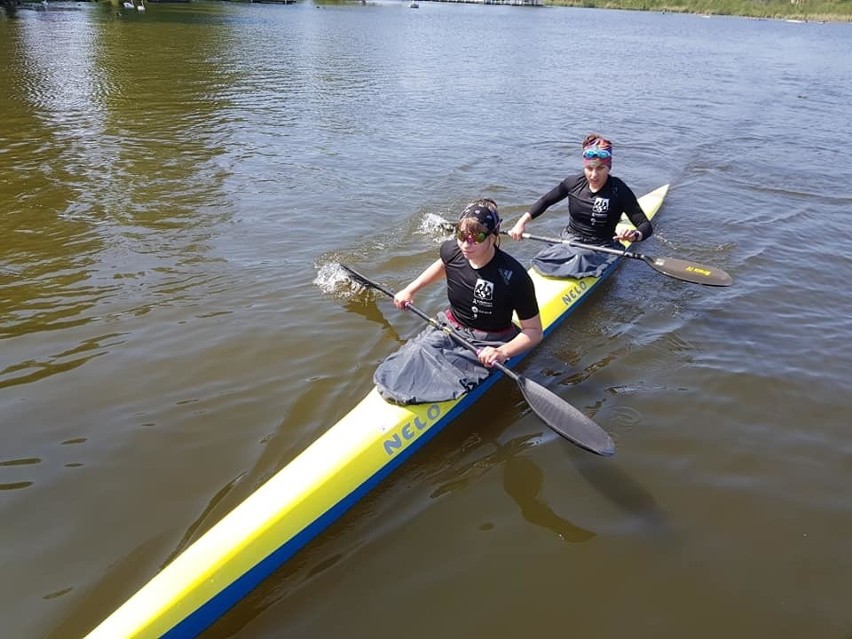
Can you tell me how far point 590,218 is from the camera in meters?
7.75

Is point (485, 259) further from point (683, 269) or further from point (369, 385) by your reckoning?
point (683, 269)

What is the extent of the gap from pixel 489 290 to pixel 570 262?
3071mm

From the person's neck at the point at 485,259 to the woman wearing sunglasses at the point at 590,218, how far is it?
2.95 meters

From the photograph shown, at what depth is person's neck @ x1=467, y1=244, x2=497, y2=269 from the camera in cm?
464

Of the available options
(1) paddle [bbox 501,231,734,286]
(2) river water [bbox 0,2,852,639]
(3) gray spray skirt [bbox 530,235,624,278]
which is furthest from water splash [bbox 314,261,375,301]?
(3) gray spray skirt [bbox 530,235,624,278]

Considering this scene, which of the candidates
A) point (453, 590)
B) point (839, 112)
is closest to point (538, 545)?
point (453, 590)

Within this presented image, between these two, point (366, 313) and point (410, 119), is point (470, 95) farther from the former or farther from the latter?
point (366, 313)

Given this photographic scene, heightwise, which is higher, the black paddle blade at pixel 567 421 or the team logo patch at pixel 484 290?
the team logo patch at pixel 484 290

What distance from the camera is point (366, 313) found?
726 cm

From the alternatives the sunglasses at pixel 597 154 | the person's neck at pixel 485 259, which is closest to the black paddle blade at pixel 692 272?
the sunglasses at pixel 597 154

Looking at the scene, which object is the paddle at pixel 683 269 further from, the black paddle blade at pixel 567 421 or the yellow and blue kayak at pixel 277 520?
the yellow and blue kayak at pixel 277 520

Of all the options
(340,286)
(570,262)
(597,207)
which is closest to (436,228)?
(340,286)

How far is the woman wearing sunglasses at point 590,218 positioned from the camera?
7441 mm

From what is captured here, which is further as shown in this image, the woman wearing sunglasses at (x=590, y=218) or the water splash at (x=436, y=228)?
the water splash at (x=436, y=228)
